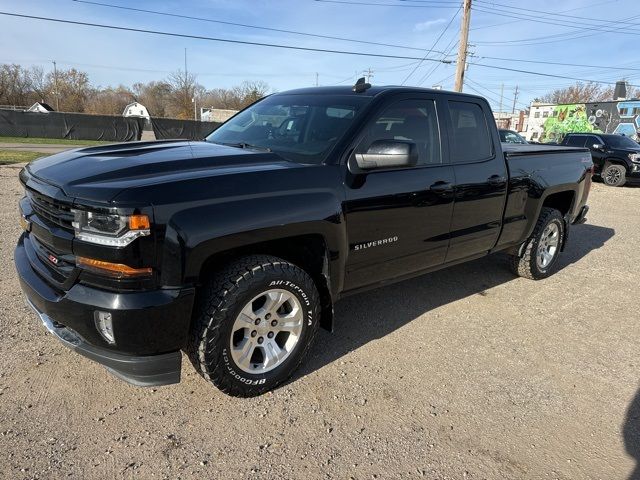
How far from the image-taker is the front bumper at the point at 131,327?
2264 millimetres

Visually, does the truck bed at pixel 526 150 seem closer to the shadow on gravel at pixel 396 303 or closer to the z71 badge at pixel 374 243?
the shadow on gravel at pixel 396 303

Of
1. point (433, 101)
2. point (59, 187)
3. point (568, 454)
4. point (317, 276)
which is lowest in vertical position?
point (568, 454)

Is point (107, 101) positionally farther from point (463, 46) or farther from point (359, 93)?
point (359, 93)

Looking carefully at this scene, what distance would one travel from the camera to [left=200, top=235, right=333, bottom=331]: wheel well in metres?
2.89

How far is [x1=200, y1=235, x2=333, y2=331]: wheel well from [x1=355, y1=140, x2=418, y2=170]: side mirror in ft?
1.94

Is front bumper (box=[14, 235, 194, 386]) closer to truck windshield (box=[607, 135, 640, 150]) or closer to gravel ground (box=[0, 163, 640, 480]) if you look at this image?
gravel ground (box=[0, 163, 640, 480])

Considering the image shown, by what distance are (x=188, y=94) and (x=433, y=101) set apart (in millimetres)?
68634

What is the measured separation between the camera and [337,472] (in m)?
2.34

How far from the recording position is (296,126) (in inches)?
140

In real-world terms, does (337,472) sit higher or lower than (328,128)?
lower

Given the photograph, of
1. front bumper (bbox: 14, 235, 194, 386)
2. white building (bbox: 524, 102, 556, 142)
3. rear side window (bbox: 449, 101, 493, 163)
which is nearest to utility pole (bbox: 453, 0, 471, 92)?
rear side window (bbox: 449, 101, 493, 163)

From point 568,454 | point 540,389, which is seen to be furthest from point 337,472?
point 540,389

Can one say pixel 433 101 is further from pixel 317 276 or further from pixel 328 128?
pixel 317 276

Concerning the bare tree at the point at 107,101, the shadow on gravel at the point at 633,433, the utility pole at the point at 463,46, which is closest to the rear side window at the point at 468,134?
the shadow on gravel at the point at 633,433
